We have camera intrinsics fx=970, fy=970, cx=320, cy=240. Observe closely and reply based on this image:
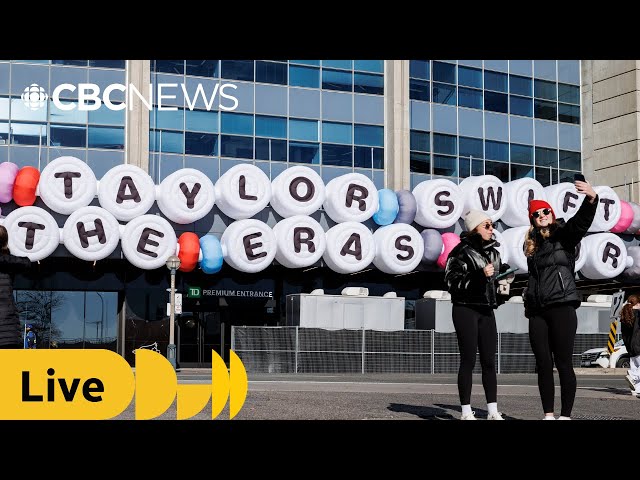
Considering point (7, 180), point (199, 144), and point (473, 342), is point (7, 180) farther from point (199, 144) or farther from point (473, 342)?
point (473, 342)

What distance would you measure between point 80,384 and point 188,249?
75.1ft

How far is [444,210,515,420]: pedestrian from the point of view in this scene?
25.1ft

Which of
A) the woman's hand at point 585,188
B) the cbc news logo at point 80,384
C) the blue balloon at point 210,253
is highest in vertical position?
the blue balloon at point 210,253

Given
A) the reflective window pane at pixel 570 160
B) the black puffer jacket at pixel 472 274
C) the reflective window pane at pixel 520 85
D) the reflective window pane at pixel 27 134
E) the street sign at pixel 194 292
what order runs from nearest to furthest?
1. the black puffer jacket at pixel 472 274
2. the reflective window pane at pixel 27 134
3. the street sign at pixel 194 292
4. the reflective window pane at pixel 520 85
5. the reflective window pane at pixel 570 160

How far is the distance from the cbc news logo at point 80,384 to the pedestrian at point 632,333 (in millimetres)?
9951

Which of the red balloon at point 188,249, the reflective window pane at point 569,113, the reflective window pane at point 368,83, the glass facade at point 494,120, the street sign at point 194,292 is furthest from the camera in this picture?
the reflective window pane at point 569,113

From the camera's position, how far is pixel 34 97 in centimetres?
3186

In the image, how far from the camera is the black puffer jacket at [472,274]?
764 centimetres

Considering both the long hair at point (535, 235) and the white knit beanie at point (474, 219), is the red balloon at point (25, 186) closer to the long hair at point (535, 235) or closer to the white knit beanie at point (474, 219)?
the white knit beanie at point (474, 219)

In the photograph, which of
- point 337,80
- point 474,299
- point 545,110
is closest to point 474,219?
point 474,299

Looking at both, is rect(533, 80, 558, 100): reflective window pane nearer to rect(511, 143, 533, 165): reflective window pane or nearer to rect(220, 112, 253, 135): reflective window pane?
rect(511, 143, 533, 165): reflective window pane

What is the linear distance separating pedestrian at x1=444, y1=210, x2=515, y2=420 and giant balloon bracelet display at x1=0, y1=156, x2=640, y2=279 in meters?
20.8

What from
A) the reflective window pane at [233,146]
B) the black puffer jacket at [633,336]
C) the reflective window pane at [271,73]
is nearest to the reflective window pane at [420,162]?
the reflective window pane at [271,73]
